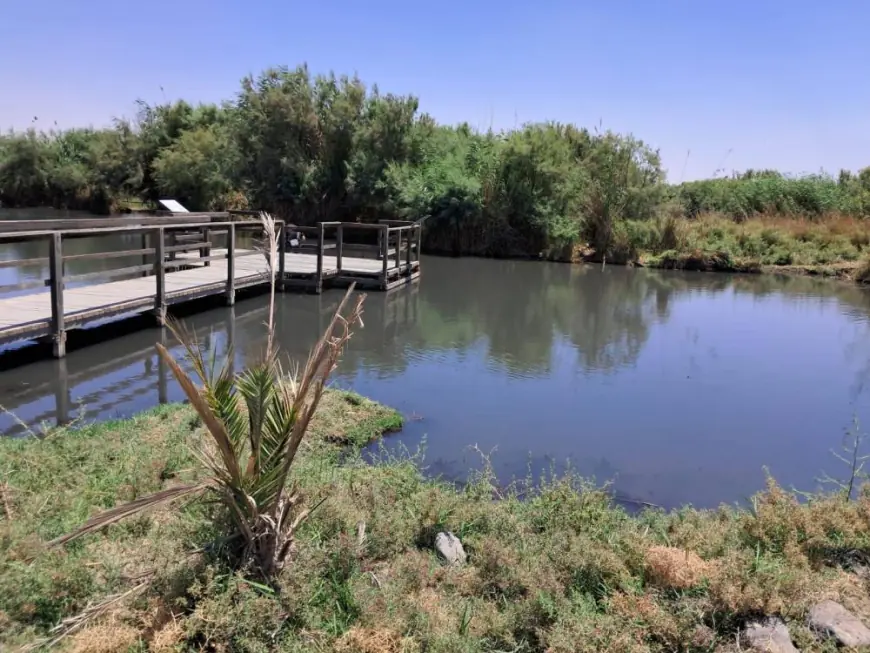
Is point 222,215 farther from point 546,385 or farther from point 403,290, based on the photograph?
point 546,385

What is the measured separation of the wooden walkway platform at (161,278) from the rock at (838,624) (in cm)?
823

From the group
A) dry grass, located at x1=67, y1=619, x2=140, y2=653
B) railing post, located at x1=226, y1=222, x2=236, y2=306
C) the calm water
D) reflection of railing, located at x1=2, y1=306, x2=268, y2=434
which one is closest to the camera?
dry grass, located at x1=67, y1=619, x2=140, y2=653

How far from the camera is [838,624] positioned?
125 inches

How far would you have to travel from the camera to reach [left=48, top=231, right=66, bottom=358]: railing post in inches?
326

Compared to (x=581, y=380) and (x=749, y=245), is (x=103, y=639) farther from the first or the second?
(x=749, y=245)

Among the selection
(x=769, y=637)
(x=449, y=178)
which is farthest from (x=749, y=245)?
(x=769, y=637)

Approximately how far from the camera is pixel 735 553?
3.53m

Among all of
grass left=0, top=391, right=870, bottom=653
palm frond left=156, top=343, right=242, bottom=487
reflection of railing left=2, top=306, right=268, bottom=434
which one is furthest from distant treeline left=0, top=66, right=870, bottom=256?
palm frond left=156, top=343, right=242, bottom=487

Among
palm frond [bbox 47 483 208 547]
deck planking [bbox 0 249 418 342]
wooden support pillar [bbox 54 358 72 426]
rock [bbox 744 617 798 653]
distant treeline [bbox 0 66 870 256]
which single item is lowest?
wooden support pillar [bbox 54 358 72 426]

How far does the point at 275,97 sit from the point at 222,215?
12529mm

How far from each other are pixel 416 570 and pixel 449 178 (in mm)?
21072

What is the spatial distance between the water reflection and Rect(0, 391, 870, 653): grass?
1142mm

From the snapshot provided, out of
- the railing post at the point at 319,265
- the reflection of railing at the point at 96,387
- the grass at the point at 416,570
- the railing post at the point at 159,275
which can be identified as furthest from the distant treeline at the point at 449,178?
the grass at the point at 416,570

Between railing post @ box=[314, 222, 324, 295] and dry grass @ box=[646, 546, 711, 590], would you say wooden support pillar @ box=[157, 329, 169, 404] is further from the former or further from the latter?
railing post @ box=[314, 222, 324, 295]
